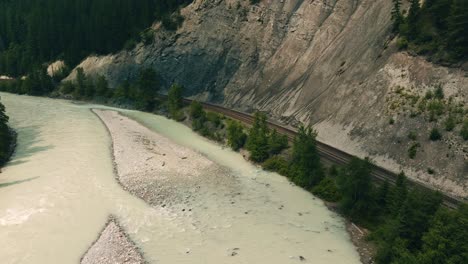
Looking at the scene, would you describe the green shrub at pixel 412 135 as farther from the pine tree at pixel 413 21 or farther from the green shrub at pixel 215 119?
the green shrub at pixel 215 119

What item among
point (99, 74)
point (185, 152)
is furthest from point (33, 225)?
point (99, 74)

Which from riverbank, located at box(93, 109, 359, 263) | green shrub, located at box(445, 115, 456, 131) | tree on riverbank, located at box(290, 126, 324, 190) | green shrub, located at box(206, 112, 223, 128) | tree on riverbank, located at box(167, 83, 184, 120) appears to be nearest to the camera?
riverbank, located at box(93, 109, 359, 263)

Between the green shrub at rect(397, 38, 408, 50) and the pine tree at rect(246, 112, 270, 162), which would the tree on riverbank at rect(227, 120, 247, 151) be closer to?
the pine tree at rect(246, 112, 270, 162)

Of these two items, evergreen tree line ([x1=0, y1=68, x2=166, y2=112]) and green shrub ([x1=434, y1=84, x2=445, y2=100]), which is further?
evergreen tree line ([x1=0, y1=68, x2=166, y2=112])

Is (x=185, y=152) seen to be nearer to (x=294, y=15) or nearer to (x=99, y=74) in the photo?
(x=294, y=15)

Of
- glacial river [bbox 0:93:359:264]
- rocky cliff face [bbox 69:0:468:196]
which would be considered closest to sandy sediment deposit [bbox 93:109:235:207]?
glacial river [bbox 0:93:359:264]

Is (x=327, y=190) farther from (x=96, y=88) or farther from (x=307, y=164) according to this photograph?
(x=96, y=88)
